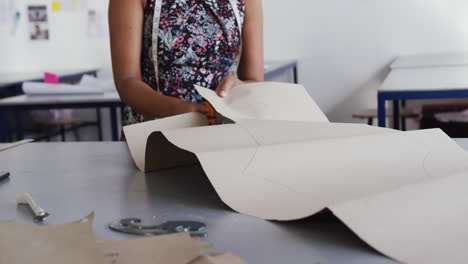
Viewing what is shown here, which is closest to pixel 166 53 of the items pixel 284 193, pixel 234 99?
pixel 234 99

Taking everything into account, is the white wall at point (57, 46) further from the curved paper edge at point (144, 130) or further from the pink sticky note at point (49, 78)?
the curved paper edge at point (144, 130)

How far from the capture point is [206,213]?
66cm

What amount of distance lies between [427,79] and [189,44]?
56.9 inches

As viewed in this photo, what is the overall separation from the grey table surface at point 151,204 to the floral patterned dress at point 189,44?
0.49 meters

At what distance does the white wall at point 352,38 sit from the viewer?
4.38 metres

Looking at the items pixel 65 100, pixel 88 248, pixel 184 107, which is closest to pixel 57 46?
pixel 65 100

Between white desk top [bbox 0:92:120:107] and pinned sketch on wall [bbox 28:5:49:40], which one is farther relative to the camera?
pinned sketch on wall [bbox 28:5:49:40]

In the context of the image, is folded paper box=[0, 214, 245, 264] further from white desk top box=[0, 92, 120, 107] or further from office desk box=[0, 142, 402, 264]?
white desk top box=[0, 92, 120, 107]

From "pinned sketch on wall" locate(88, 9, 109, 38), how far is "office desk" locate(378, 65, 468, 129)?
8.91ft

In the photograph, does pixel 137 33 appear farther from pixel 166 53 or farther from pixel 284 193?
pixel 284 193

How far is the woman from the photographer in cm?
145

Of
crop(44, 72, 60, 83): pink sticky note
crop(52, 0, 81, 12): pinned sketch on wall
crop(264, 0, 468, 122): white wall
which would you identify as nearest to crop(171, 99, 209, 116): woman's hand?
crop(44, 72, 60, 83): pink sticky note

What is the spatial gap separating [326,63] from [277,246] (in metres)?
4.15

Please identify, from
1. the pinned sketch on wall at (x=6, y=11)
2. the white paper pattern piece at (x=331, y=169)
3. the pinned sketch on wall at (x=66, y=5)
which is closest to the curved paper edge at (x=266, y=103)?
the white paper pattern piece at (x=331, y=169)
